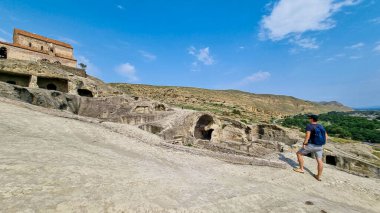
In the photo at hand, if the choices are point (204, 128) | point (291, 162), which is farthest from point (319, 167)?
point (204, 128)

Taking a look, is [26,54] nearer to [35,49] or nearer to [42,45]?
[35,49]

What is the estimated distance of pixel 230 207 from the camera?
4867 millimetres

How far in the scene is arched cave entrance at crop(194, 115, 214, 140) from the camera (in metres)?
22.5

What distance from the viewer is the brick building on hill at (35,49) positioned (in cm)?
3287

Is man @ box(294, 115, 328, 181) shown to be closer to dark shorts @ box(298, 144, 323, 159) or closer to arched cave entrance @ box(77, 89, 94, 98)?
dark shorts @ box(298, 144, 323, 159)

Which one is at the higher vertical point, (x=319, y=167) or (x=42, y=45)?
(x=42, y=45)

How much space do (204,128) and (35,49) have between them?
104 ft

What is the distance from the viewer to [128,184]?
4.95m

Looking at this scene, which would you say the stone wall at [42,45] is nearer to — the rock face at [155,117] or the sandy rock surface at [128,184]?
the rock face at [155,117]

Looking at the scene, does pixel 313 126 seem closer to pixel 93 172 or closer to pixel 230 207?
pixel 230 207

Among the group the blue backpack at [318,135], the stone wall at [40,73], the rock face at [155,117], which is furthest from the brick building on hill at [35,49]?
the blue backpack at [318,135]

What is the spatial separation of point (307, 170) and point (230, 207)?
6.20m

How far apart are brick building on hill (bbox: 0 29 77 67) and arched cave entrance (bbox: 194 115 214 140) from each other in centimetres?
2831

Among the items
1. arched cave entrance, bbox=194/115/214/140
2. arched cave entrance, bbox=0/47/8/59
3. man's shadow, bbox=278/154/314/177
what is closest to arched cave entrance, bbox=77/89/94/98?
arched cave entrance, bbox=0/47/8/59
